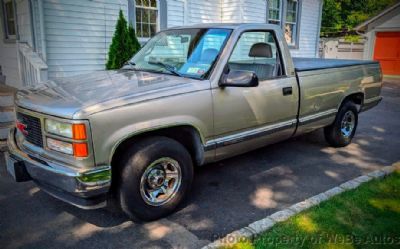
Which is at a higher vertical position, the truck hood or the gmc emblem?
the truck hood

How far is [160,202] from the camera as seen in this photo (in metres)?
3.61

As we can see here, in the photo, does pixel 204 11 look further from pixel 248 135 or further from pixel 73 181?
pixel 73 181

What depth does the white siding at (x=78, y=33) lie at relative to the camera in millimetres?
8336

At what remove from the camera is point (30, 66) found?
794 cm

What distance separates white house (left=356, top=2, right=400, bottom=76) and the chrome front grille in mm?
22181

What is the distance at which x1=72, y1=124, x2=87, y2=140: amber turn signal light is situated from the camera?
293 centimetres

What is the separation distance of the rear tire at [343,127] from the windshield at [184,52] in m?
2.81

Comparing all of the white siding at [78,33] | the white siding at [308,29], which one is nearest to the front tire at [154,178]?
the white siding at [78,33]

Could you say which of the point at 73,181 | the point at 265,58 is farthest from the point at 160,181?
the point at 265,58

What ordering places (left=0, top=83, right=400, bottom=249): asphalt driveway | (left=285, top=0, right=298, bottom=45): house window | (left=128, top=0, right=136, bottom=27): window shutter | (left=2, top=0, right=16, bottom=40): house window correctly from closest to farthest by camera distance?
(left=0, top=83, right=400, bottom=249): asphalt driveway → (left=2, top=0, right=16, bottom=40): house window → (left=128, top=0, right=136, bottom=27): window shutter → (left=285, top=0, right=298, bottom=45): house window

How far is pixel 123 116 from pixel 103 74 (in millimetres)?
1478

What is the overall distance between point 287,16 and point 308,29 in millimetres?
1418

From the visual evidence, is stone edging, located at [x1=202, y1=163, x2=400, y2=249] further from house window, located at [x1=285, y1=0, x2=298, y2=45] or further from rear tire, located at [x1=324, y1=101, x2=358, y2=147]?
house window, located at [x1=285, y1=0, x2=298, y2=45]

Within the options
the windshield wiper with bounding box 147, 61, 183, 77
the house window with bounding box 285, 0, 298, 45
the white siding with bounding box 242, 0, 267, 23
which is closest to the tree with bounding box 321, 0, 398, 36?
the house window with bounding box 285, 0, 298, 45
